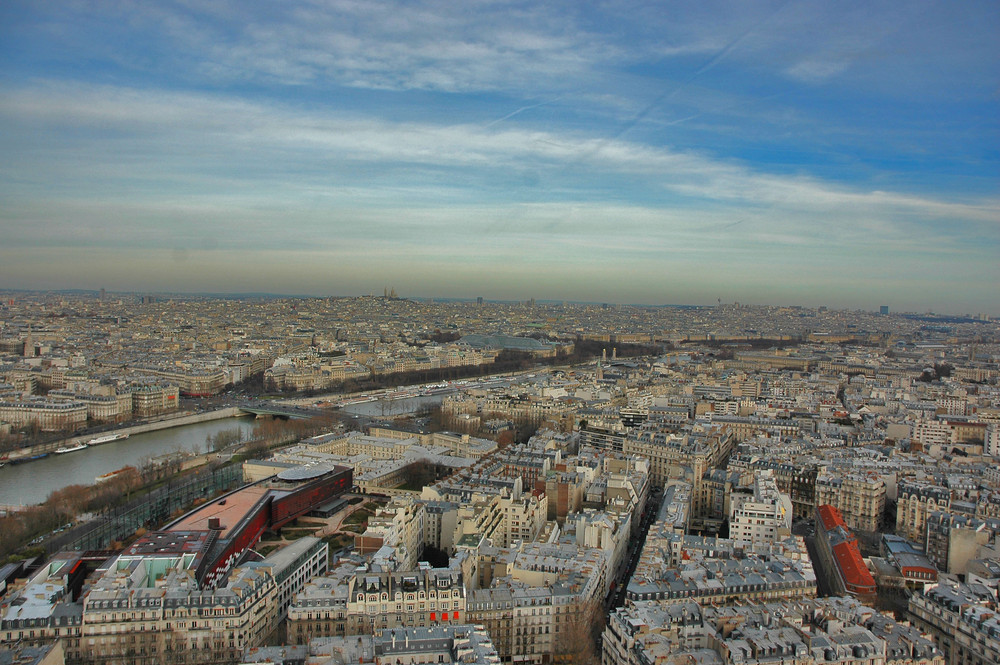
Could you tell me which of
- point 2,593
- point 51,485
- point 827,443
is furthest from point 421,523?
point 827,443

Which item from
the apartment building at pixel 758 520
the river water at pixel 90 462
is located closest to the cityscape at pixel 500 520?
the apartment building at pixel 758 520

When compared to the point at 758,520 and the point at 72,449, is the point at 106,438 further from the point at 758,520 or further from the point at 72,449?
the point at 758,520

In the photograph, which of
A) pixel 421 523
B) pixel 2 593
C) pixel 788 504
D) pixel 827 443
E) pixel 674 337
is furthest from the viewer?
pixel 674 337

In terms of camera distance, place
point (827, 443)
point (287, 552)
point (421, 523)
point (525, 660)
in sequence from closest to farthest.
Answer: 1. point (525, 660)
2. point (287, 552)
3. point (421, 523)
4. point (827, 443)

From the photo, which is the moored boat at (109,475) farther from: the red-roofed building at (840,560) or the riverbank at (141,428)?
the red-roofed building at (840,560)

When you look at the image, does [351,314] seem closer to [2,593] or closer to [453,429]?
[453,429]

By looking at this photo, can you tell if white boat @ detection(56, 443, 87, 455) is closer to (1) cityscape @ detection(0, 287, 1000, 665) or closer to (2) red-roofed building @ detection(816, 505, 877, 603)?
(1) cityscape @ detection(0, 287, 1000, 665)
